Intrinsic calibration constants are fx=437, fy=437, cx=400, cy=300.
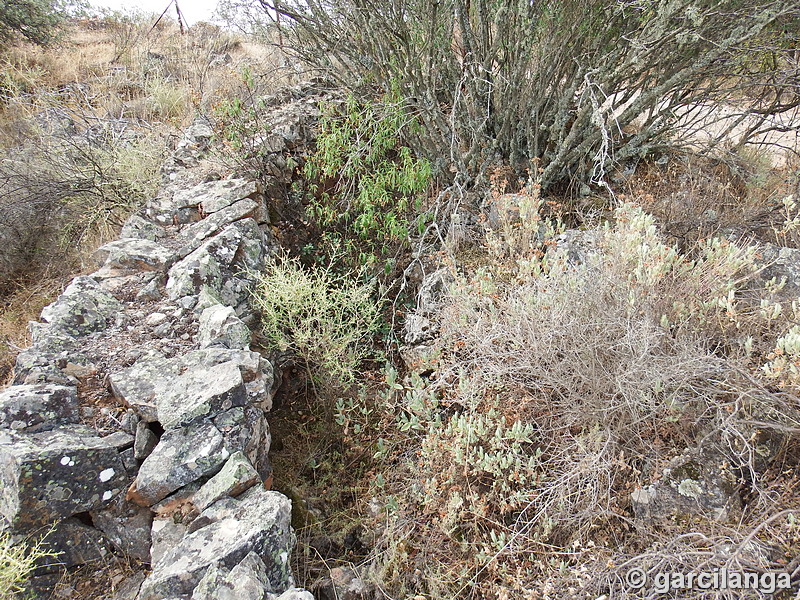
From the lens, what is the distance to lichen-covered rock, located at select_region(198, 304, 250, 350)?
256 cm

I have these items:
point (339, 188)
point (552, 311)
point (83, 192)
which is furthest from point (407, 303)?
point (83, 192)

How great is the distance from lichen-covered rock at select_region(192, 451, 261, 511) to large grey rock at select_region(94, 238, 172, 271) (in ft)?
5.79

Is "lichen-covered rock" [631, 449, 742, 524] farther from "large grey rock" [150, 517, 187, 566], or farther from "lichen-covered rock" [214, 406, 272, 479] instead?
"large grey rock" [150, 517, 187, 566]

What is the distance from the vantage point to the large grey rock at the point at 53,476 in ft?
5.89

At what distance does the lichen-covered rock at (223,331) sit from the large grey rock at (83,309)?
616 mm

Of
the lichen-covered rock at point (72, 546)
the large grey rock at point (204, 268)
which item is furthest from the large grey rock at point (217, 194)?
the lichen-covered rock at point (72, 546)

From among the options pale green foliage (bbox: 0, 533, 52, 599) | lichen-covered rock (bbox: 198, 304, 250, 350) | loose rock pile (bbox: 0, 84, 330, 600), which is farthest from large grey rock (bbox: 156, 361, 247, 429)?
pale green foliage (bbox: 0, 533, 52, 599)

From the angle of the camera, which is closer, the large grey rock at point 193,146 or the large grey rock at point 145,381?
the large grey rock at point 145,381

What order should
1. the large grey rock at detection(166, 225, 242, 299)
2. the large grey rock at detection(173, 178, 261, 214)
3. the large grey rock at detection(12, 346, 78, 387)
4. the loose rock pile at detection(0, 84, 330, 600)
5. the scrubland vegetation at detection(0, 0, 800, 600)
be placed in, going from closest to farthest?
the loose rock pile at detection(0, 84, 330, 600) → the scrubland vegetation at detection(0, 0, 800, 600) → the large grey rock at detection(12, 346, 78, 387) → the large grey rock at detection(166, 225, 242, 299) → the large grey rock at detection(173, 178, 261, 214)

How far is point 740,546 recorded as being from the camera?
5.22 feet

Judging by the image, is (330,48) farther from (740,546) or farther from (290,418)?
(740,546)

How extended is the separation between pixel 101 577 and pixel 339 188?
3132 millimetres

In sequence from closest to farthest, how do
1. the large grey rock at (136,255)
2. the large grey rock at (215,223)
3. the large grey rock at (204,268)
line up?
the large grey rock at (204,268), the large grey rock at (136,255), the large grey rock at (215,223)

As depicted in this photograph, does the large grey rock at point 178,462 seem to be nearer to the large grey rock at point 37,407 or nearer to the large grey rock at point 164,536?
the large grey rock at point 164,536
